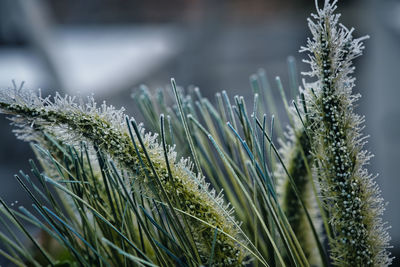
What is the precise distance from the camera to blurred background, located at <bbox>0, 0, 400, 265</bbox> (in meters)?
1.08

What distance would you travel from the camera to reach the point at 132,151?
179mm

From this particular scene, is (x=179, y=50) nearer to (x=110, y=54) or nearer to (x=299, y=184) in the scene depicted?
(x=110, y=54)

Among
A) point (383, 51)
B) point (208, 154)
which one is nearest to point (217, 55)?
point (383, 51)

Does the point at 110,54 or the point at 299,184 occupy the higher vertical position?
the point at 110,54

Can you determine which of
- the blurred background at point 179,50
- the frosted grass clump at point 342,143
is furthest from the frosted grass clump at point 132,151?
the blurred background at point 179,50

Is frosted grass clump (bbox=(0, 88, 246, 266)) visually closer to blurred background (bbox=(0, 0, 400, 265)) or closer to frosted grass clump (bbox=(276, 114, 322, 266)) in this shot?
frosted grass clump (bbox=(276, 114, 322, 266))

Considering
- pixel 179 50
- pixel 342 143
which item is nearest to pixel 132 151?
pixel 342 143

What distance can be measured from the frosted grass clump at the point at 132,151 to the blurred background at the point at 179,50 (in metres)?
0.82

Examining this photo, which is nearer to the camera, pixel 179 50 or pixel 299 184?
pixel 299 184

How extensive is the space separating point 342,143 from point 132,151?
92mm

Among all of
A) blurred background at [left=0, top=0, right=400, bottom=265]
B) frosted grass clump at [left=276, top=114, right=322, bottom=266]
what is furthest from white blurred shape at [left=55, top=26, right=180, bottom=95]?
frosted grass clump at [left=276, top=114, right=322, bottom=266]

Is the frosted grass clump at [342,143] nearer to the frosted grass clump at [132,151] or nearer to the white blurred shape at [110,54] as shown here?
the frosted grass clump at [132,151]

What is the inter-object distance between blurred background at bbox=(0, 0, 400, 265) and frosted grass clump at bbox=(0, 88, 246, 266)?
82cm

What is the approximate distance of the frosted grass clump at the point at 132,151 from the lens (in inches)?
6.8
